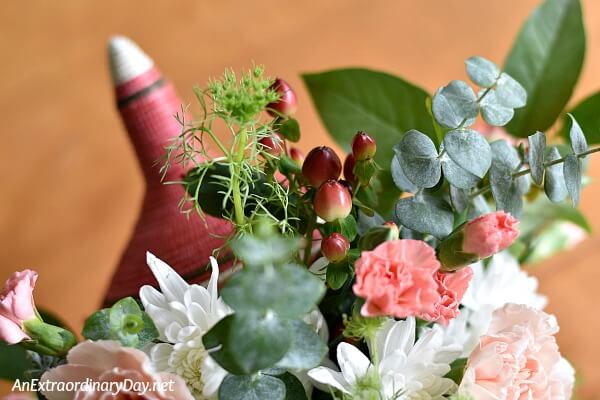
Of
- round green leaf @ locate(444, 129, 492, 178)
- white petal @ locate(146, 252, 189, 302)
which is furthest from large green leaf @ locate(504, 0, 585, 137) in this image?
white petal @ locate(146, 252, 189, 302)

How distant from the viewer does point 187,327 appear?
280mm

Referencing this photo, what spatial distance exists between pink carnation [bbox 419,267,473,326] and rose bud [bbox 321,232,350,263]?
4 cm

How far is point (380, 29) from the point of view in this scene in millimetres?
771

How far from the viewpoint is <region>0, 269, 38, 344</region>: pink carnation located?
0.91 feet

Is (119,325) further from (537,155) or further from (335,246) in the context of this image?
(537,155)

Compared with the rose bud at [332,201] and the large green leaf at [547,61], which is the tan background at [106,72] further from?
the rose bud at [332,201]

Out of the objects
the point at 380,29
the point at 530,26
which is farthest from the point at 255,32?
the point at 530,26

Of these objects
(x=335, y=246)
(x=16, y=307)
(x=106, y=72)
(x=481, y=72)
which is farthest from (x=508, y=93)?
(x=106, y=72)

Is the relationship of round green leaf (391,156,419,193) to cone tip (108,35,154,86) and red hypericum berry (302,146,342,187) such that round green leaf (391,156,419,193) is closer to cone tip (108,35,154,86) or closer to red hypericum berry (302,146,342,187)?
red hypericum berry (302,146,342,187)

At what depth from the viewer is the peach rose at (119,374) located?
25 cm

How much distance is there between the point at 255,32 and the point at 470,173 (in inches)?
20.3

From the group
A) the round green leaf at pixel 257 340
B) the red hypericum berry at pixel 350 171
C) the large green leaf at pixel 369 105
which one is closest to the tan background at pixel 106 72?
the large green leaf at pixel 369 105

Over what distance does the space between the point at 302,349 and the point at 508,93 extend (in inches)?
6.1

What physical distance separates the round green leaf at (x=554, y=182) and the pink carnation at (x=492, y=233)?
0.06 meters
